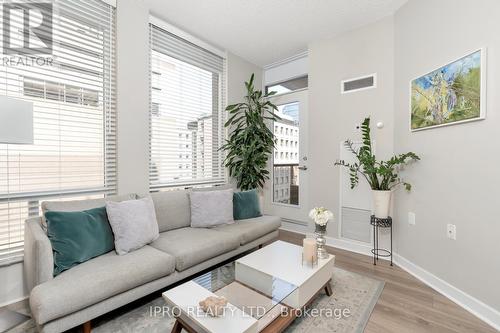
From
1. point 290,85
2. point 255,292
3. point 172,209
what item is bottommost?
point 255,292

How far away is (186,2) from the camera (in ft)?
8.91

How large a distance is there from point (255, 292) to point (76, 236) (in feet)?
4.49

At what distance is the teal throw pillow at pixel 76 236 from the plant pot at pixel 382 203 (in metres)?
2.76

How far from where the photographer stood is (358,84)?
10.4ft

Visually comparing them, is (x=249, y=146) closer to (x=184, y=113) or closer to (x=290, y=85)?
(x=184, y=113)

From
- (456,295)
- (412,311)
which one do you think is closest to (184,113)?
(412,311)

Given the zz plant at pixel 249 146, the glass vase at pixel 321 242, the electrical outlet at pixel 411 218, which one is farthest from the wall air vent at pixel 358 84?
the glass vase at pixel 321 242

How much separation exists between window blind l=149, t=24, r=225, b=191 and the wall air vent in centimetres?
183

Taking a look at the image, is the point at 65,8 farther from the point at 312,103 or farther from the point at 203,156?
the point at 312,103

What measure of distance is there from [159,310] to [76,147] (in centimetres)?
171

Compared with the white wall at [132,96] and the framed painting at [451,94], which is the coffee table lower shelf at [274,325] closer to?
the white wall at [132,96]

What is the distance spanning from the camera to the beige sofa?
1402 mm

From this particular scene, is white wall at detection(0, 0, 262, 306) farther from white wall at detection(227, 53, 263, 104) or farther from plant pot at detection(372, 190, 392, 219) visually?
plant pot at detection(372, 190, 392, 219)

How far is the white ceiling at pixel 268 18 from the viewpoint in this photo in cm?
273
